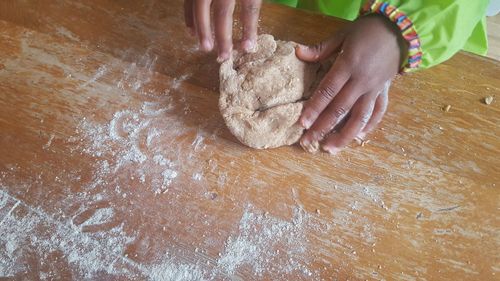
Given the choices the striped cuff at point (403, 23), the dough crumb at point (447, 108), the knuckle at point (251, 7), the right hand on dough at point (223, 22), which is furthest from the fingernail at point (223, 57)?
the dough crumb at point (447, 108)

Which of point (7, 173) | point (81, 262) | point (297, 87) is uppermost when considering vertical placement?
point (297, 87)

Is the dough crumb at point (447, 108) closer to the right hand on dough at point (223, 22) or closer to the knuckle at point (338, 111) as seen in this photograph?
the knuckle at point (338, 111)

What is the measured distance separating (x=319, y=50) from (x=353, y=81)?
4.2 inches

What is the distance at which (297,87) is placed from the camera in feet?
2.95

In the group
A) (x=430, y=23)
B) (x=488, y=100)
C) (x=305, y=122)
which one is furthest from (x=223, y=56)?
(x=488, y=100)

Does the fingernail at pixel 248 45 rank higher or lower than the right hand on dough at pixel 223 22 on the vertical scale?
lower

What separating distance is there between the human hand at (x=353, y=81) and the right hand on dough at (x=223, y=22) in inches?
4.6

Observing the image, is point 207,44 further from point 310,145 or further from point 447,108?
point 447,108

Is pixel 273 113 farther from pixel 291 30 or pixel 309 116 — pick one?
pixel 291 30

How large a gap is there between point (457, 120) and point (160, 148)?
67 cm

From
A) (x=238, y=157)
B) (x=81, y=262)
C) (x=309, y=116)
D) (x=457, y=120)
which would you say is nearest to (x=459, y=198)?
(x=457, y=120)

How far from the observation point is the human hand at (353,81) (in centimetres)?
86

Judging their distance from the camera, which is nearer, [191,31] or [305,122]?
[305,122]

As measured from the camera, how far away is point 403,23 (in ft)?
2.79
